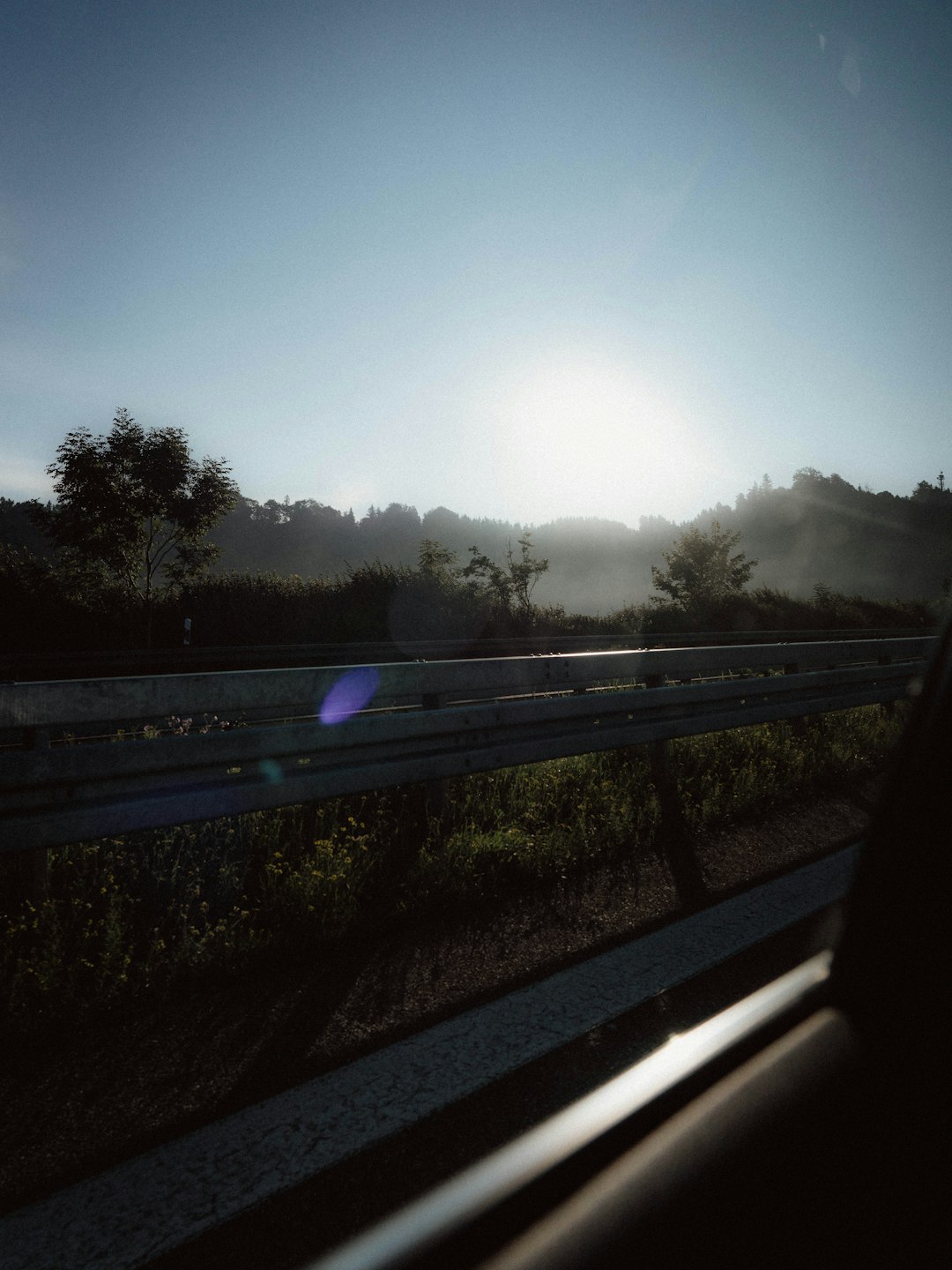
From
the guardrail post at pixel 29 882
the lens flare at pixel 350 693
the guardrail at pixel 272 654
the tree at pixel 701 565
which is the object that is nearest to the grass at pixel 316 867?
the guardrail post at pixel 29 882

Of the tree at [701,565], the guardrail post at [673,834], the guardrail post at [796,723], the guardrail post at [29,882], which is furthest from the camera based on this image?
the tree at [701,565]

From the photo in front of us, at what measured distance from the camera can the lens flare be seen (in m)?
3.73

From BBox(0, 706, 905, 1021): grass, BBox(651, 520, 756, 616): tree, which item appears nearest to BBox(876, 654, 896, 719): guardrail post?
BBox(0, 706, 905, 1021): grass

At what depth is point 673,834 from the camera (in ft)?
15.4

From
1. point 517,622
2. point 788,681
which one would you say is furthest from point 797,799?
point 517,622

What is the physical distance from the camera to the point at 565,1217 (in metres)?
0.68

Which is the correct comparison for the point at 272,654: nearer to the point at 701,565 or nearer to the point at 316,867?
the point at 316,867

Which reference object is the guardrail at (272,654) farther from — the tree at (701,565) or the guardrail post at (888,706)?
the tree at (701,565)

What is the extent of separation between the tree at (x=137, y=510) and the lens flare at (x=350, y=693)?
2466 cm

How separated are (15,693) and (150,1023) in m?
1.32

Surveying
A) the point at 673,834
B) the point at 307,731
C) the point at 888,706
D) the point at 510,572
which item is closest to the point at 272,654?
the point at 510,572

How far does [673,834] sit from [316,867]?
2.22 m

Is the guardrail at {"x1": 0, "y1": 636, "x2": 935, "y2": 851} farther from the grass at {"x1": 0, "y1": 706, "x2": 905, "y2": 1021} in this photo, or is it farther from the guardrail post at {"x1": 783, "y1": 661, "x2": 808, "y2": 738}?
the guardrail post at {"x1": 783, "y1": 661, "x2": 808, "y2": 738}

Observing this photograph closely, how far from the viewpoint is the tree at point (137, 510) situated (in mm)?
28438
